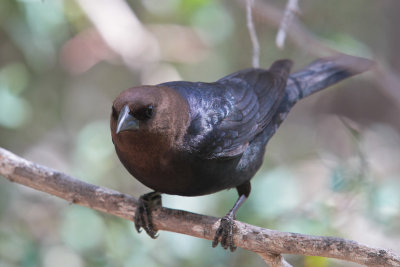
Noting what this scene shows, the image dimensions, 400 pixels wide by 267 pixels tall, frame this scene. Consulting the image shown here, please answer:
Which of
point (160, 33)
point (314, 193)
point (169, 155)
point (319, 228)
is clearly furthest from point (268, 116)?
point (160, 33)

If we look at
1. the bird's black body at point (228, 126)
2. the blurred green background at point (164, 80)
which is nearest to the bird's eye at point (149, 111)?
the bird's black body at point (228, 126)

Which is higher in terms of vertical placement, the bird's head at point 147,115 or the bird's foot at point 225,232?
the bird's head at point 147,115

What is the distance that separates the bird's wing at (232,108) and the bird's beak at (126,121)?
398 millimetres

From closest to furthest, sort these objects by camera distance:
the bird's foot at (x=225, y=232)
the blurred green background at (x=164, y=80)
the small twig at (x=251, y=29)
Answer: the bird's foot at (x=225, y=232) → the small twig at (x=251, y=29) → the blurred green background at (x=164, y=80)

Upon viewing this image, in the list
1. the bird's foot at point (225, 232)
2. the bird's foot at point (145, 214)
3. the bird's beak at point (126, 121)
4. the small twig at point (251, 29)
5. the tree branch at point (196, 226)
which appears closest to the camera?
the tree branch at point (196, 226)

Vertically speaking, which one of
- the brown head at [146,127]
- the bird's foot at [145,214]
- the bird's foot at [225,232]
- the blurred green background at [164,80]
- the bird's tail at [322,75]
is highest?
the brown head at [146,127]

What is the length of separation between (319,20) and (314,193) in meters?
1.94

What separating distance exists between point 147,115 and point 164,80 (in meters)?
2.62

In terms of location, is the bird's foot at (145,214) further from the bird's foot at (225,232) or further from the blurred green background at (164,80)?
the blurred green background at (164,80)

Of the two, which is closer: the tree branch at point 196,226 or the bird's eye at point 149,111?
the tree branch at point 196,226

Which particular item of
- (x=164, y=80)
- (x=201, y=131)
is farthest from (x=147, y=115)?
(x=164, y=80)

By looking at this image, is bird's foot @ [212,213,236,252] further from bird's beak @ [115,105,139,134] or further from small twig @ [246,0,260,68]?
small twig @ [246,0,260,68]

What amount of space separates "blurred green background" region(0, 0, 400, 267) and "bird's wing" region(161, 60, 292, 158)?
0.64 metres

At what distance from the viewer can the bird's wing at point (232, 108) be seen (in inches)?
123
